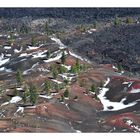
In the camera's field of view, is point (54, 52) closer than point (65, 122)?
No

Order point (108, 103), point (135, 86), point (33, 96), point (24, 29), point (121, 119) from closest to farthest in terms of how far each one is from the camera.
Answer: point (121, 119)
point (33, 96)
point (108, 103)
point (135, 86)
point (24, 29)

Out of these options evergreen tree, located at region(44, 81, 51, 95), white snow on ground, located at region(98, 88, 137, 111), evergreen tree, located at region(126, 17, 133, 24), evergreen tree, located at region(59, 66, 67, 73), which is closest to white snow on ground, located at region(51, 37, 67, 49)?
evergreen tree, located at region(59, 66, 67, 73)

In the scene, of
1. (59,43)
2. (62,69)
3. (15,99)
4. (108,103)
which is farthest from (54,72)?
(108,103)

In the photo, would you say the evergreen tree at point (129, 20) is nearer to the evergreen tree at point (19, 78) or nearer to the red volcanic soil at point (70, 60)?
the red volcanic soil at point (70, 60)

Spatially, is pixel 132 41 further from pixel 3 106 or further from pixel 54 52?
pixel 3 106

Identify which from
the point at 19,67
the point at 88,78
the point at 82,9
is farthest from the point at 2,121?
the point at 82,9

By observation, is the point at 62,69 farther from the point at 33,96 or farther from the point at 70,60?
the point at 33,96

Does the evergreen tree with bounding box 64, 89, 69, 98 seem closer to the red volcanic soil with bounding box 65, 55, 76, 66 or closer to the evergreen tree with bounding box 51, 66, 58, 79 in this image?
the evergreen tree with bounding box 51, 66, 58, 79

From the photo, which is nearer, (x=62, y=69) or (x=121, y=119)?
(x=121, y=119)

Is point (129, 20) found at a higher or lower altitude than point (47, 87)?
higher
